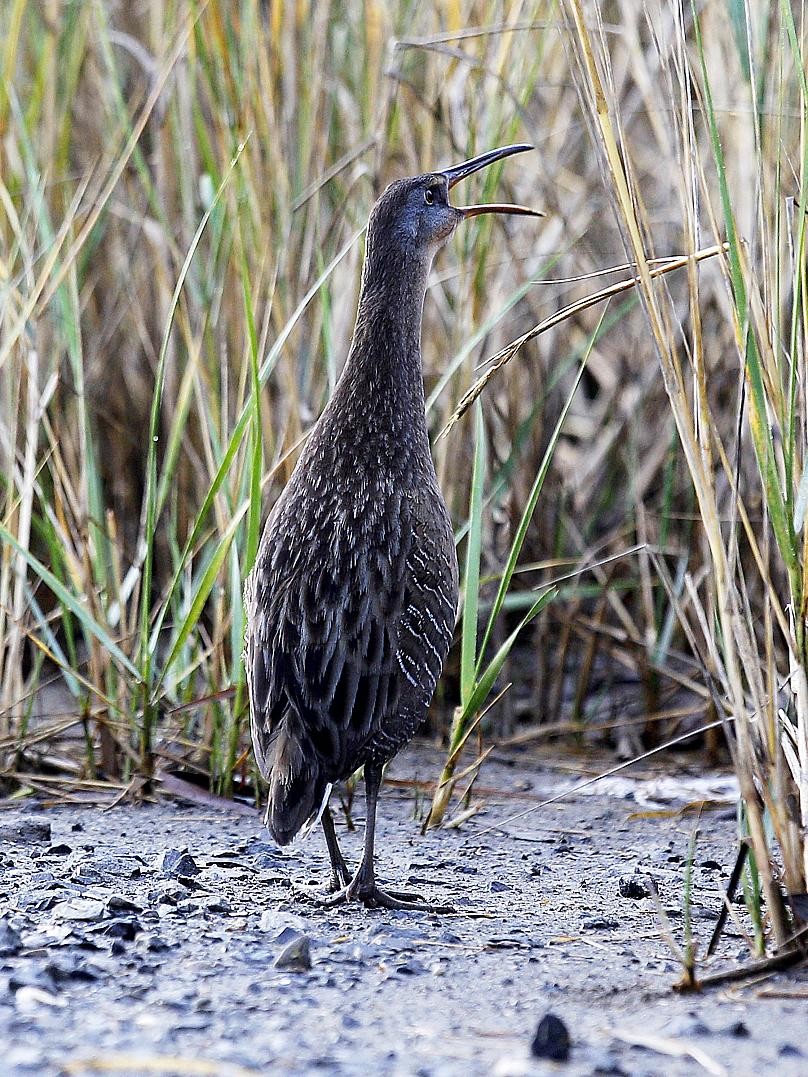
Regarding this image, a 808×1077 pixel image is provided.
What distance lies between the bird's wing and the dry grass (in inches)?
8.4

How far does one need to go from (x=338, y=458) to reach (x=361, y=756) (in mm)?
594

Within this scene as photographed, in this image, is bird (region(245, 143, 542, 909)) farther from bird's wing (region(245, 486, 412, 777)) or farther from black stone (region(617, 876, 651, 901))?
black stone (region(617, 876, 651, 901))

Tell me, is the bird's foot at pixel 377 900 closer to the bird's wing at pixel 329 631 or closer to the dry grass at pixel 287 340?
the bird's wing at pixel 329 631

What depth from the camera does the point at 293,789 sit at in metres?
2.64

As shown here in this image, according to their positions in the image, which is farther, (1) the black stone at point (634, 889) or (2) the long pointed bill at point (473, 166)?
(2) the long pointed bill at point (473, 166)

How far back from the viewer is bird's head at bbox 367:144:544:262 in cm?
327

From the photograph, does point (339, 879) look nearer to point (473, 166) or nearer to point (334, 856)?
point (334, 856)

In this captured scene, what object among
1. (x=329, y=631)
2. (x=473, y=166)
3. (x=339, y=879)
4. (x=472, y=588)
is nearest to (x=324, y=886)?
(x=339, y=879)

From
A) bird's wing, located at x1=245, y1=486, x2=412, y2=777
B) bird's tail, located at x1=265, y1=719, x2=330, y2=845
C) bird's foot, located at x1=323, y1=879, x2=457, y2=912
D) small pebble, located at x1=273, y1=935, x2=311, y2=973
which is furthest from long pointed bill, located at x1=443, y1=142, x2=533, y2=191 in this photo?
small pebble, located at x1=273, y1=935, x2=311, y2=973

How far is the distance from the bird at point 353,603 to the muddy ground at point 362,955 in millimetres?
203

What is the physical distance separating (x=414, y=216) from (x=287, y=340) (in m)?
0.51

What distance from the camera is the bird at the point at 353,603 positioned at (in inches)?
106

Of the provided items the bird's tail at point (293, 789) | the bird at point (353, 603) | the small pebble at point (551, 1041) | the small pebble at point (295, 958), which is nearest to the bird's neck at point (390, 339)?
the bird at point (353, 603)

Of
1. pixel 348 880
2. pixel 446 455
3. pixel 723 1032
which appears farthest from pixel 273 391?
pixel 723 1032
